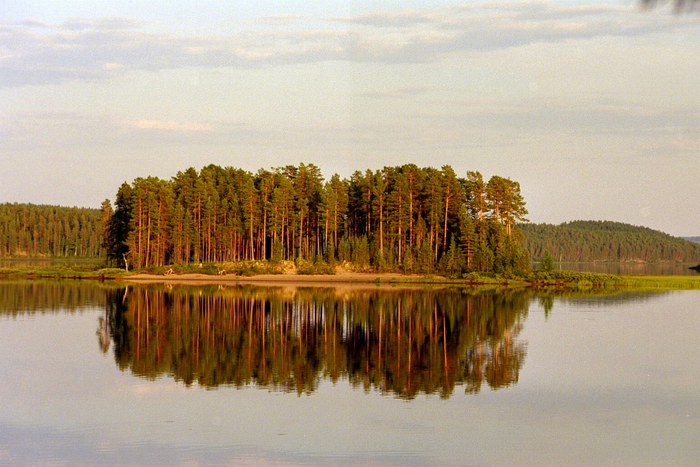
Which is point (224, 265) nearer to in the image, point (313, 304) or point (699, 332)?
point (313, 304)

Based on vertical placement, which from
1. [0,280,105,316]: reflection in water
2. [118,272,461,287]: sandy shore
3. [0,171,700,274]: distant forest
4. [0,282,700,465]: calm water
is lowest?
[0,282,700,465]: calm water

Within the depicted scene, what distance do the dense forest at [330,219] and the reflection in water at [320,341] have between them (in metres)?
33.8

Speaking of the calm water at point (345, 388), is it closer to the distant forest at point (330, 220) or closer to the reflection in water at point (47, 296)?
the reflection in water at point (47, 296)

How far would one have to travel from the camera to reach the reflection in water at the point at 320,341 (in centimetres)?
3228

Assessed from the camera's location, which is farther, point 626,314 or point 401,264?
point 401,264

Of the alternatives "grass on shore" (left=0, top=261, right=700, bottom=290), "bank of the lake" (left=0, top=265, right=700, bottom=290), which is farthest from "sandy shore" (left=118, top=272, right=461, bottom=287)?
"grass on shore" (left=0, top=261, right=700, bottom=290)

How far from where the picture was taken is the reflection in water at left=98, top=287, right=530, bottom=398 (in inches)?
1271

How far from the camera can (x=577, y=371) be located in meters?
34.6

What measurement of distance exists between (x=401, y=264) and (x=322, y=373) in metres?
73.9

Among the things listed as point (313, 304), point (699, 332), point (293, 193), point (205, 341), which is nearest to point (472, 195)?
point (293, 193)

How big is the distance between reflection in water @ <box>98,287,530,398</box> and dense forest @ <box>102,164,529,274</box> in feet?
111

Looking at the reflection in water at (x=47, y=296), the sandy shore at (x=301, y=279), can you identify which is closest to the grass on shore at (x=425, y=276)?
the sandy shore at (x=301, y=279)

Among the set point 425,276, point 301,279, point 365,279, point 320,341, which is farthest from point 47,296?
point 425,276

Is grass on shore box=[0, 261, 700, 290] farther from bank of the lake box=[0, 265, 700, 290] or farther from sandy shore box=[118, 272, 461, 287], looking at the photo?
sandy shore box=[118, 272, 461, 287]
